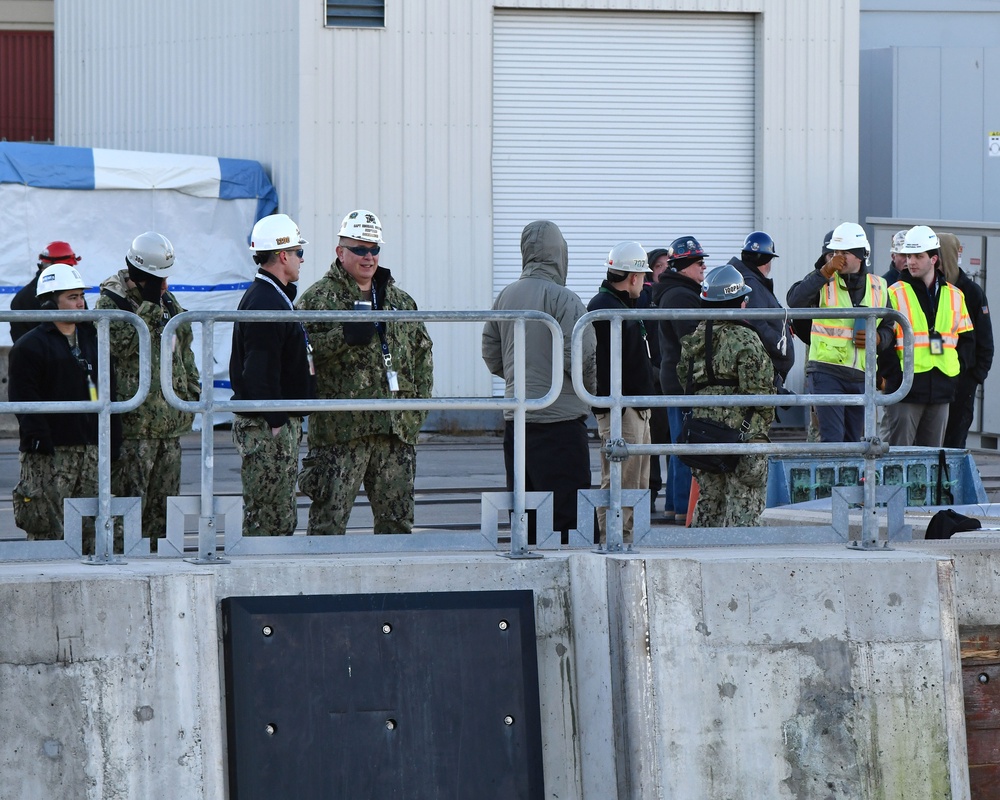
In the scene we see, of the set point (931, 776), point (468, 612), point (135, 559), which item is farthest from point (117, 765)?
point (931, 776)

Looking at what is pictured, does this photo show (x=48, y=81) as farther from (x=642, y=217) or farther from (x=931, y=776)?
(x=931, y=776)

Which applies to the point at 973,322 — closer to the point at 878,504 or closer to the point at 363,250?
the point at 878,504

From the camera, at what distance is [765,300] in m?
9.80

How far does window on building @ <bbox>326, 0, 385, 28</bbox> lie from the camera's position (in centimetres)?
1596

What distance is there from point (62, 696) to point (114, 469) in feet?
7.72

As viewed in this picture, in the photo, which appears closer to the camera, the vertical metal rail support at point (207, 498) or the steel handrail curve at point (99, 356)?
the steel handrail curve at point (99, 356)

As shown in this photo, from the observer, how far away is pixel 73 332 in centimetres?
750

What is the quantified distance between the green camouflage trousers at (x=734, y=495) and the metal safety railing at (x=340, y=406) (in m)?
1.76

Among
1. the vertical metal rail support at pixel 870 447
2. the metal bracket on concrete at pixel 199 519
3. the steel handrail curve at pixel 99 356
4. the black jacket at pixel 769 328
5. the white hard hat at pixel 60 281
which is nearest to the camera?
the steel handrail curve at pixel 99 356

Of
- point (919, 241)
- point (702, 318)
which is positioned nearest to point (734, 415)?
point (702, 318)

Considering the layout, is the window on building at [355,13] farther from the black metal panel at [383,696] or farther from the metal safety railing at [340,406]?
the black metal panel at [383,696]

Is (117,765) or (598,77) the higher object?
(598,77)

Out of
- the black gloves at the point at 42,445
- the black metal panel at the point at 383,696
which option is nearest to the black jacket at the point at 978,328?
the black metal panel at the point at 383,696

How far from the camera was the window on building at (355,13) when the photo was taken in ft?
52.4
